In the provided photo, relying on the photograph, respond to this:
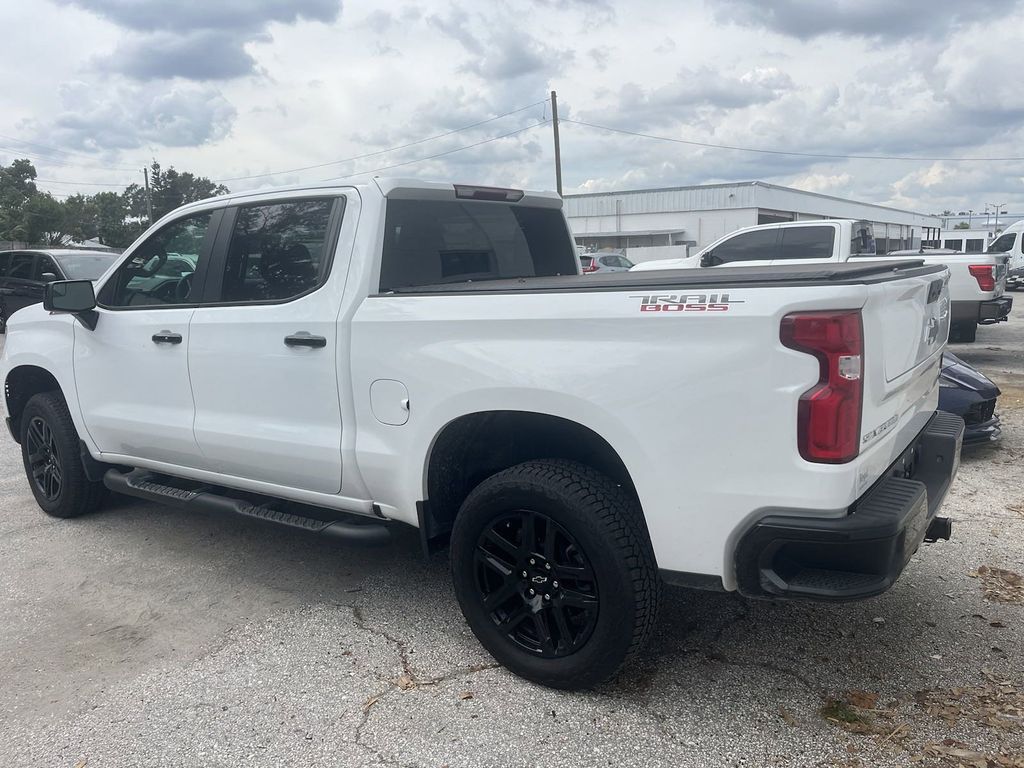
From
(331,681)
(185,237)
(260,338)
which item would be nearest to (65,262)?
(185,237)

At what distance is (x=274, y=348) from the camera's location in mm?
3613

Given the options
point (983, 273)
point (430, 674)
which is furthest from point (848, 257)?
point (430, 674)

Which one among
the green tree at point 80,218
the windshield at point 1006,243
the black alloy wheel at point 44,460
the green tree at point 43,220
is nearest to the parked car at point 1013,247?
the windshield at point 1006,243

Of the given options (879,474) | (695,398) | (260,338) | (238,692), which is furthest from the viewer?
(260,338)

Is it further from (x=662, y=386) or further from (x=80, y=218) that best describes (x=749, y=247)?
(x=80, y=218)

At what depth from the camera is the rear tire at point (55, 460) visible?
16.1 feet

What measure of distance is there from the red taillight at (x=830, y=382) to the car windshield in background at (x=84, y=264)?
12.6 m

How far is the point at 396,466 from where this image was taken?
10.8 ft

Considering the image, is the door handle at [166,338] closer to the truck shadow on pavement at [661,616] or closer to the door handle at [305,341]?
the door handle at [305,341]

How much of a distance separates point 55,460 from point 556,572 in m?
3.69

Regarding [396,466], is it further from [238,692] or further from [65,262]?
[65,262]

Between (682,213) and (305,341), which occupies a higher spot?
(682,213)

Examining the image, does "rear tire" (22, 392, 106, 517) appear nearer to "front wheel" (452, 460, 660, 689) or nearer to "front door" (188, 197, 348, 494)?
"front door" (188, 197, 348, 494)

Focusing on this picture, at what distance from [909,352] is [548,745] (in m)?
1.85
